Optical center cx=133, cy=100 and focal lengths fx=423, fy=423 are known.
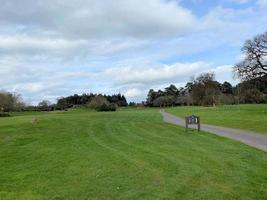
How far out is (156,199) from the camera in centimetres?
755

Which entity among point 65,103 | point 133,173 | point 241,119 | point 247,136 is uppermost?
point 65,103

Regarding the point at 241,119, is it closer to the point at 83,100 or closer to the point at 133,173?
the point at 133,173

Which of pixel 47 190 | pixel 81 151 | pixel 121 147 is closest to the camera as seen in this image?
pixel 47 190

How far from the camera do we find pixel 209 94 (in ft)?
398

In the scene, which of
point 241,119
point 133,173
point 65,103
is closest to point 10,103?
point 65,103

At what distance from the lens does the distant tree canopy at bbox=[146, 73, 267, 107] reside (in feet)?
193

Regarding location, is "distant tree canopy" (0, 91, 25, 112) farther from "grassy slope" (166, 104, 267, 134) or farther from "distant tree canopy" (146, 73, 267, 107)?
"grassy slope" (166, 104, 267, 134)

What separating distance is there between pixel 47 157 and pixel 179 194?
6.26 metres

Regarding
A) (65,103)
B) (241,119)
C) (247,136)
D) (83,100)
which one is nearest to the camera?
(247,136)

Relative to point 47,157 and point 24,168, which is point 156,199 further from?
point 47,157

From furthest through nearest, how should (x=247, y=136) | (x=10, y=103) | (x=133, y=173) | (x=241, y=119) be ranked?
(x=10, y=103) → (x=241, y=119) → (x=247, y=136) → (x=133, y=173)

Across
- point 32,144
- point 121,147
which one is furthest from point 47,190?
point 32,144

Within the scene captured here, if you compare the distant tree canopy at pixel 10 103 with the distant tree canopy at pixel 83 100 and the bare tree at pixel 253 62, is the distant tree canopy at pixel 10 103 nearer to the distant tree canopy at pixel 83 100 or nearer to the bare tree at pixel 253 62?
the distant tree canopy at pixel 83 100

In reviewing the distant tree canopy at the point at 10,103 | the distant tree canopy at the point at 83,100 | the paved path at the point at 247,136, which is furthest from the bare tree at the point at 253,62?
the distant tree canopy at the point at 83,100
